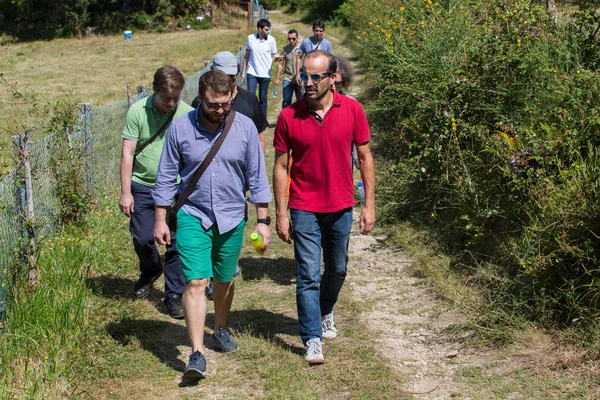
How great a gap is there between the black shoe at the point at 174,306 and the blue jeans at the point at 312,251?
1.32m

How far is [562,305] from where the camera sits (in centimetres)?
505

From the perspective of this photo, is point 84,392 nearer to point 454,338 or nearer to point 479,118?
point 454,338

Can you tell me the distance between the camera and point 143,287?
20.9 ft

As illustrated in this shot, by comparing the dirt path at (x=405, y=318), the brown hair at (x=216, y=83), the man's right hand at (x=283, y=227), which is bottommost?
the dirt path at (x=405, y=318)

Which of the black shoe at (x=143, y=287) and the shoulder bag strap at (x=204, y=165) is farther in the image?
the black shoe at (x=143, y=287)

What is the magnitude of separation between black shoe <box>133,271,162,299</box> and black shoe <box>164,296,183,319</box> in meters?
0.40

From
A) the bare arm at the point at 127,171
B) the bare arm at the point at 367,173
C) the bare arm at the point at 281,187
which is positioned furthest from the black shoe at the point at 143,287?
the bare arm at the point at 367,173

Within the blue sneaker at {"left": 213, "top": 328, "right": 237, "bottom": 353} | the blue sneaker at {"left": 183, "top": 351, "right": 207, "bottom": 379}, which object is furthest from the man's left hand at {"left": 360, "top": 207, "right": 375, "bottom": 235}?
the blue sneaker at {"left": 183, "top": 351, "right": 207, "bottom": 379}

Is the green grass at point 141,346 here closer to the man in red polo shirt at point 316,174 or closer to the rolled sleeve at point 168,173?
the man in red polo shirt at point 316,174

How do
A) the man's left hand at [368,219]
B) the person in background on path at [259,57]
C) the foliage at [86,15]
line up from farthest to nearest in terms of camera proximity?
1. the foliage at [86,15]
2. the person in background on path at [259,57]
3. the man's left hand at [368,219]

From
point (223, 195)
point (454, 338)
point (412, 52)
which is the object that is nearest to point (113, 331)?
point (223, 195)

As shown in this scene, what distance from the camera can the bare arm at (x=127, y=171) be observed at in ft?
Result: 18.2

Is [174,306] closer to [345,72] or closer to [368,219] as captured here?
[368,219]

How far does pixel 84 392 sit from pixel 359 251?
143 inches
